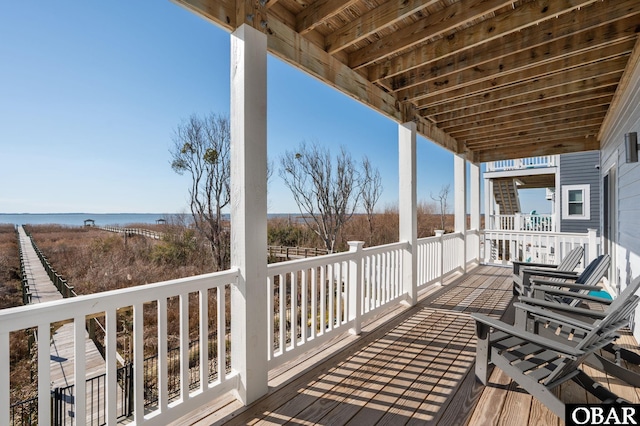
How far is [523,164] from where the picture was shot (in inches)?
421

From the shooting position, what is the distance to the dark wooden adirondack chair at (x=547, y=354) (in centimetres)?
171

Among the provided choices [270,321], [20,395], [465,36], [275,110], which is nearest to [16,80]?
[20,395]

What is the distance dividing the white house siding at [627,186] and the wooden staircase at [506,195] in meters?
8.84

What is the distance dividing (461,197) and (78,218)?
8.99 meters

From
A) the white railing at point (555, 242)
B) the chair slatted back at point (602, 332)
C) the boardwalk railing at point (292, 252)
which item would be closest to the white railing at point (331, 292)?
the chair slatted back at point (602, 332)

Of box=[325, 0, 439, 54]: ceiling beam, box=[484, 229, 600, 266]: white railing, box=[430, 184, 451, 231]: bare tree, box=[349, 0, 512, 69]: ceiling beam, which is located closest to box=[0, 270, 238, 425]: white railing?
box=[325, 0, 439, 54]: ceiling beam

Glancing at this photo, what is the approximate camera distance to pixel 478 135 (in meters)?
5.73

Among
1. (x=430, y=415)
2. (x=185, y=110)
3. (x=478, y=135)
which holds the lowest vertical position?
(x=430, y=415)

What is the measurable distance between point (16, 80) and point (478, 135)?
343 inches

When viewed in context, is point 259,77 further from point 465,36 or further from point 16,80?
point 16,80

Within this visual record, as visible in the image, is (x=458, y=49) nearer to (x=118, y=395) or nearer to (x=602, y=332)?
(x=602, y=332)

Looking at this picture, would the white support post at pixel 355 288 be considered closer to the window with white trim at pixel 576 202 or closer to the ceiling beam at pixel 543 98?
the ceiling beam at pixel 543 98

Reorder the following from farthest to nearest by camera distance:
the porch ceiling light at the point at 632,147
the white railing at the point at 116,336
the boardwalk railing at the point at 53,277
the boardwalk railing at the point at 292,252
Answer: the boardwalk railing at the point at 292,252, the boardwalk railing at the point at 53,277, the porch ceiling light at the point at 632,147, the white railing at the point at 116,336

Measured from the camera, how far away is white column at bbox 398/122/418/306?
4.21 meters
